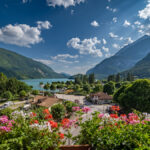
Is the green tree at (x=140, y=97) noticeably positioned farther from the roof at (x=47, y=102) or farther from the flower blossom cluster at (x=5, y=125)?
the flower blossom cluster at (x=5, y=125)

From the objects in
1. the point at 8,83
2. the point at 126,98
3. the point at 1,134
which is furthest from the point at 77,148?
the point at 8,83

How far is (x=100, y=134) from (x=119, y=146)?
44cm

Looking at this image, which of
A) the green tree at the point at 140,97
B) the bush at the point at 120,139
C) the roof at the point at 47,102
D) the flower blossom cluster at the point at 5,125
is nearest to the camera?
the bush at the point at 120,139

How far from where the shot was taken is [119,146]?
77.8 inches

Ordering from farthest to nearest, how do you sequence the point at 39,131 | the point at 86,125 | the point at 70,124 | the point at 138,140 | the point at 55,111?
the point at 55,111 → the point at 70,124 → the point at 86,125 → the point at 39,131 → the point at 138,140

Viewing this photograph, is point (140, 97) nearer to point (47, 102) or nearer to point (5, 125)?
point (5, 125)

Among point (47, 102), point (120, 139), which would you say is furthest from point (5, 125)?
point (47, 102)

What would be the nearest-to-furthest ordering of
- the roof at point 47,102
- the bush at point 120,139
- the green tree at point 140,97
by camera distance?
the bush at point 120,139 → the green tree at point 140,97 → the roof at point 47,102

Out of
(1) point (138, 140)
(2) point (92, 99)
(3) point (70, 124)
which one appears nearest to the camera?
(1) point (138, 140)

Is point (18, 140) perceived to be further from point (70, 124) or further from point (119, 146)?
point (119, 146)

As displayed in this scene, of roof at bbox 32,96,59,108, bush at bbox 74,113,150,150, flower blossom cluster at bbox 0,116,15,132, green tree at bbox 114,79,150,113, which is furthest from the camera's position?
roof at bbox 32,96,59,108

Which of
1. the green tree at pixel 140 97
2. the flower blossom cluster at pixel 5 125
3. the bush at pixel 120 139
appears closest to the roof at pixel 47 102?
the green tree at pixel 140 97

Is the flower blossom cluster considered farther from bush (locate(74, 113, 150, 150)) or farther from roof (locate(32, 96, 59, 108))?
roof (locate(32, 96, 59, 108))

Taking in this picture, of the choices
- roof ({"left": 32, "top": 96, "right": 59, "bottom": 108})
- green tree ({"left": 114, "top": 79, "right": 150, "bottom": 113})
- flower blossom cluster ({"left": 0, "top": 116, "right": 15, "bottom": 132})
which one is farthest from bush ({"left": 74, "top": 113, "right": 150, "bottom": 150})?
roof ({"left": 32, "top": 96, "right": 59, "bottom": 108})
